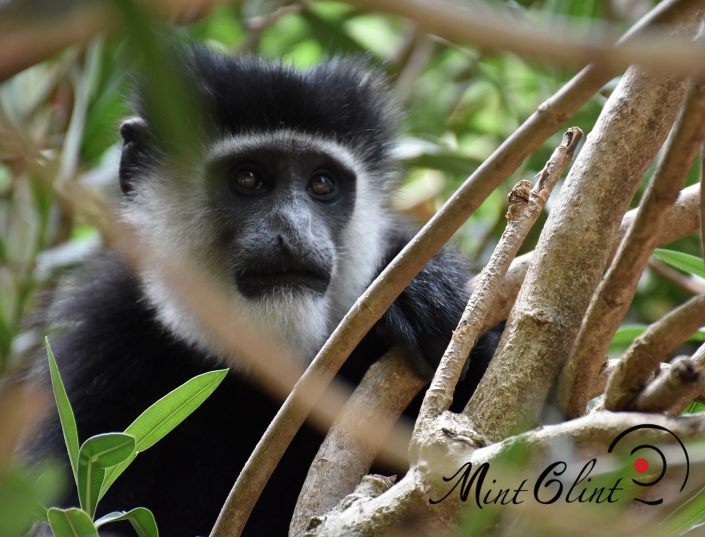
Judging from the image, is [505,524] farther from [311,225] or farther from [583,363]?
[311,225]

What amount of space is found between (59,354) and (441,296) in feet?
4.23

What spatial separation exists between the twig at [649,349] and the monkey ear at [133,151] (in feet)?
7.01

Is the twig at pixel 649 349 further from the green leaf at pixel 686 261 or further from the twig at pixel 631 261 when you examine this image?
the green leaf at pixel 686 261

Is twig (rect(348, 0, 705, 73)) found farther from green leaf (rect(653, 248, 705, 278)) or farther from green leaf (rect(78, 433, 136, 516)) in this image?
green leaf (rect(653, 248, 705, 278))

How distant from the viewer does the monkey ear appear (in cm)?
296

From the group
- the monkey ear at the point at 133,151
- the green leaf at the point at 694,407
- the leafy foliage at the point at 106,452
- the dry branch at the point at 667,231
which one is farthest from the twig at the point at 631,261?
the monkey ear at the point at 133,151

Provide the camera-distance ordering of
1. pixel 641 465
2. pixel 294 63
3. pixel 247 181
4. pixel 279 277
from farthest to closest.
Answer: pixel 294 63
pixel 247 181
pixel 279 277
pixel 641 465

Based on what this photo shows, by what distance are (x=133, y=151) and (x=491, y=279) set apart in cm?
181

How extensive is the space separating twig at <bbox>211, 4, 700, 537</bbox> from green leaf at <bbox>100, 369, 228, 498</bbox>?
0.15 metres

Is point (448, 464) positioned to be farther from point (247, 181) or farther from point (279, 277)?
point (247, 181)

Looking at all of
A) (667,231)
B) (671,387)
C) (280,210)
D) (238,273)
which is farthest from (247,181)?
(671,387)

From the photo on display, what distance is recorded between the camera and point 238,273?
2539mm

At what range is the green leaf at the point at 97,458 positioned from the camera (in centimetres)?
135

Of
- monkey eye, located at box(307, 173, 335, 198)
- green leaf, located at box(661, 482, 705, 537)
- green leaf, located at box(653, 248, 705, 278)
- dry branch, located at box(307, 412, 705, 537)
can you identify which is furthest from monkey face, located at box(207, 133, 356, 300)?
green leaf, located at box(661, 482, 705, 537)
